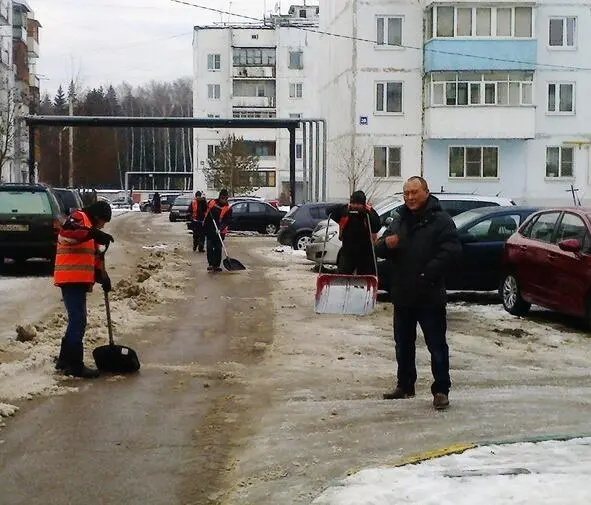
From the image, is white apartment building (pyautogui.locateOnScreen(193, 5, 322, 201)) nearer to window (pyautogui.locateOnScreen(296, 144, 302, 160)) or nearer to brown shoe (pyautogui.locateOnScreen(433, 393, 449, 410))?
window (pyautogui.locateOnScreen(296, 144, 302, 160))

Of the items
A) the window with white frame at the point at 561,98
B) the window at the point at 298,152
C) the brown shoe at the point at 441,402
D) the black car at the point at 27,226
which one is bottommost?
the brown shoe at the point at 441,402

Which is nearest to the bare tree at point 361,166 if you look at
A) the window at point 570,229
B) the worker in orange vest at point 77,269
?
the window at point 570,229

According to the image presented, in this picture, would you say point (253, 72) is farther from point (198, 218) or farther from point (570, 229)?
point (570, 229)

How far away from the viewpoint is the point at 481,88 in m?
46.2

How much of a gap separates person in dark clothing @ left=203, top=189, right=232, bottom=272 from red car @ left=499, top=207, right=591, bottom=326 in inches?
335

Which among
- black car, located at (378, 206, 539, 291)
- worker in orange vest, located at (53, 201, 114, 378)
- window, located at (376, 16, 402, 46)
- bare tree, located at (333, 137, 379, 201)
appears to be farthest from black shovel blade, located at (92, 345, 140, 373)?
window, located at (376, 16, 402, 46)

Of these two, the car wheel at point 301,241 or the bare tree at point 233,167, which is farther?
the bare tree at point 233,167

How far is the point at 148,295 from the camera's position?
16.0 meters

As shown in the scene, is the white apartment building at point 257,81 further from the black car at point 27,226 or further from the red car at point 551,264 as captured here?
the red car at point 551,264

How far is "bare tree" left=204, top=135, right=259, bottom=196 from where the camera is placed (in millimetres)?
74500

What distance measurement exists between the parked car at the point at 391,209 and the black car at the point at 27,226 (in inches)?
203

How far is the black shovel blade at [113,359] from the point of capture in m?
9.72

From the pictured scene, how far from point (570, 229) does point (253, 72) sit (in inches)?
3028

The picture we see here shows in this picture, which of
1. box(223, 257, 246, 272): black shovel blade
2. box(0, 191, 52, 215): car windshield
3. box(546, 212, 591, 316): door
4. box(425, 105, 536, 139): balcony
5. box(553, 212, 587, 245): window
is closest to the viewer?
box(546, 212, 591, 316): door
